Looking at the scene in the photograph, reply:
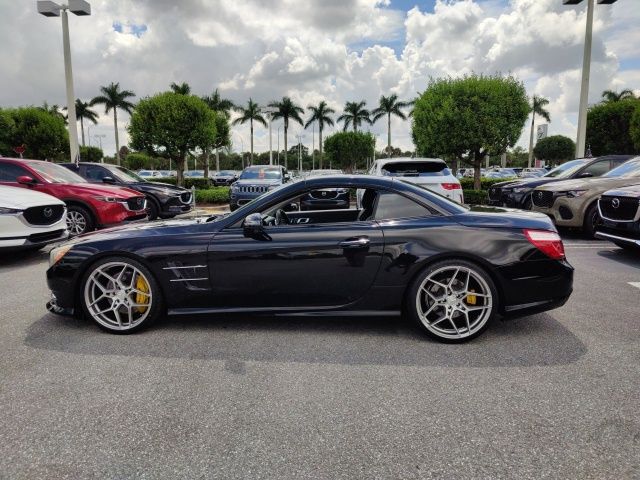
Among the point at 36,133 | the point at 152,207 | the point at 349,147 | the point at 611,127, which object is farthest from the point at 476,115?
the point at 349,147

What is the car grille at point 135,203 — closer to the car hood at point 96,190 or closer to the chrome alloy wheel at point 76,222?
the car hood at point 96,190

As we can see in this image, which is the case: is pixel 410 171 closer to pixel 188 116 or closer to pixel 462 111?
pixel 462 111

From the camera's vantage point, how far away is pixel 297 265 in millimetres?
3650

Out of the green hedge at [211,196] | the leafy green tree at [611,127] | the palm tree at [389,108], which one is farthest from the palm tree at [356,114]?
the green hedge at [211,196]

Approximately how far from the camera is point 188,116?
75.1 ft

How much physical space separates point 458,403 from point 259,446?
1.20 m

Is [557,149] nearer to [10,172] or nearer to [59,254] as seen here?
[10,172]

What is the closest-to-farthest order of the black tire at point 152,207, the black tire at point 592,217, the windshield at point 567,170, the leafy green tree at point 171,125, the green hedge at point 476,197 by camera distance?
the black tire at point 592,217 → the windshield at point 567,170 → the black tire at point 152,207 → the green hedge at point 476,197 → the leafy green tree at point 171,125

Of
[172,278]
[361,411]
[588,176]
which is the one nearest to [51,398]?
[172,278]

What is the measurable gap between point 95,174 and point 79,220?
289 cm

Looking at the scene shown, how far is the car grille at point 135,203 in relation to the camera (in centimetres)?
880

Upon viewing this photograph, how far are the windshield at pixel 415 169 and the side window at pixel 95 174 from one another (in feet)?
22.2

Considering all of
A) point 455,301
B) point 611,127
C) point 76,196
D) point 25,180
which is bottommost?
point 455,301

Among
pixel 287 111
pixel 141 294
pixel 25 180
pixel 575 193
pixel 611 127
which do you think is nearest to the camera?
pixel 141 294
